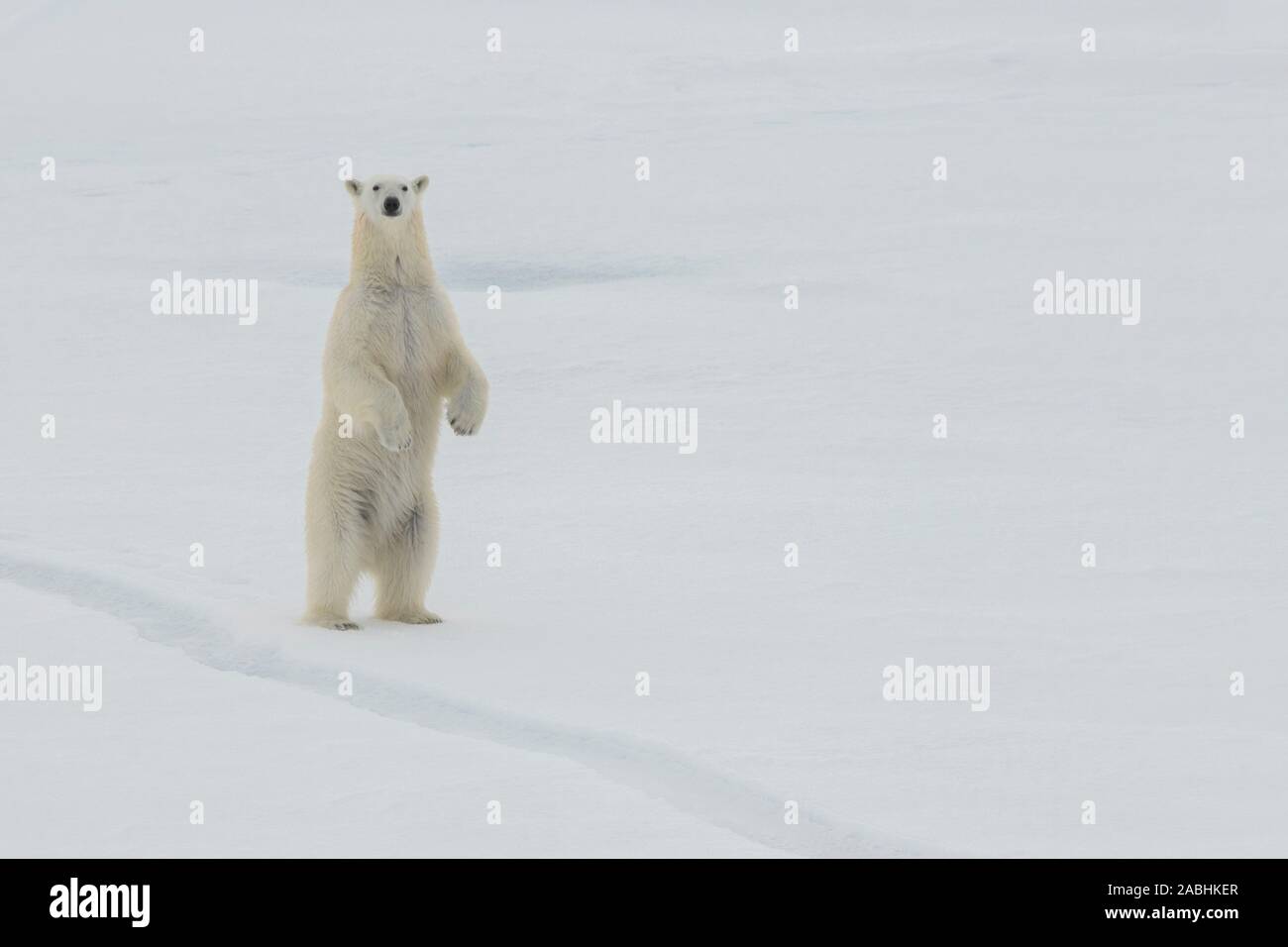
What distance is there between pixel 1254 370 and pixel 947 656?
5.00 m

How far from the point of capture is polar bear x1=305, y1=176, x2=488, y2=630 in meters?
5.48

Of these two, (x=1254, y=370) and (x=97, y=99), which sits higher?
(x=97, y=99)

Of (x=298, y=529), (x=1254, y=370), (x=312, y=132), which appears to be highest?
(x=312, y=132)

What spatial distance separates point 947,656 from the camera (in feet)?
17.1

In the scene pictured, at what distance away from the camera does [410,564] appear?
5723 mm

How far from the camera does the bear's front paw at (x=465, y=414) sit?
5.60 metres

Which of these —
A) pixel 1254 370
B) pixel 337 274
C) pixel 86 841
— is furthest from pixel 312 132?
pixel 86 841

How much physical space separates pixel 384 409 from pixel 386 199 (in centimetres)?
68

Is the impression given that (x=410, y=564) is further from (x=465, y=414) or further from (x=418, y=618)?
(x=465, y=414)

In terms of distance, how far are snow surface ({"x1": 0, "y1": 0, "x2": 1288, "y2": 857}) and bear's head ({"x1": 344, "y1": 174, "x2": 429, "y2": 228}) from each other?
1358mm

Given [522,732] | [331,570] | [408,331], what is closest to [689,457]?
[408,331]

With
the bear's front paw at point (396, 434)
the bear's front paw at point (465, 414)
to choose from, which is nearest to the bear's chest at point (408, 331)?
the bear's front paw at point (465, 414)

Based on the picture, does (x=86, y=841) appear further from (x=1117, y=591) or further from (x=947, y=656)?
(x=1117, y=591)

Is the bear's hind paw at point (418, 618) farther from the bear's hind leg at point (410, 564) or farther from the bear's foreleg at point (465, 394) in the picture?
the bear's foreleg at point (465, 394)
